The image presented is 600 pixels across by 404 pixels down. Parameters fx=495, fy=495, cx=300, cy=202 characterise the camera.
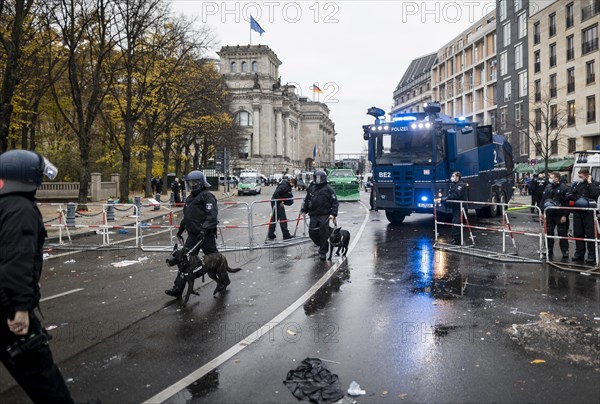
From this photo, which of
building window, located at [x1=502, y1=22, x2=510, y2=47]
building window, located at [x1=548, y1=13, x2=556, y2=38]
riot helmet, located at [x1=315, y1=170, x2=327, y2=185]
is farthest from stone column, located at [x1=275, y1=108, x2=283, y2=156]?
riot helmet, located at [x1=315, y1=170, x2=327, y2=185]

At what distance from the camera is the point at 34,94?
2941 cm

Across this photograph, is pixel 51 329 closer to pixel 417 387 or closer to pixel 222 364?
pixel 222 364

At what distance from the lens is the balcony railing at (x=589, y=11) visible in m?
40.0

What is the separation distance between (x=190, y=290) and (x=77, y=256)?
252 inches

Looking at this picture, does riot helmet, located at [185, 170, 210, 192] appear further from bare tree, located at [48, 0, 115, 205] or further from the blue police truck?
bare tree, located at [48, 0, 115, 205]

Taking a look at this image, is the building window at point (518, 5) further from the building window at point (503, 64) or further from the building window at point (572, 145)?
the building window at point (572, 145)

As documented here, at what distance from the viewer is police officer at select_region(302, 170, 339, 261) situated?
1088 centimetres

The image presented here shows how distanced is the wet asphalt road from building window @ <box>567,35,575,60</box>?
40824mm

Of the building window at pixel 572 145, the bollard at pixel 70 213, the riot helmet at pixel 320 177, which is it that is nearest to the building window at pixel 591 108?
the building window at pixel 572 145

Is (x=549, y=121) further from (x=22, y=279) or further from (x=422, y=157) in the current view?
(x=22, y=279)

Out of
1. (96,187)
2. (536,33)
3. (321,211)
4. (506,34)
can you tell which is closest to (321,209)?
(321,211)

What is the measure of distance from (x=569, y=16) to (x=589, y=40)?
12.8ft

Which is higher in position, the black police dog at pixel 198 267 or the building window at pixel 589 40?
the building window at pixel 589 40

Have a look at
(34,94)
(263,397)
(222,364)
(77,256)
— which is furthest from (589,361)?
(34,94)
